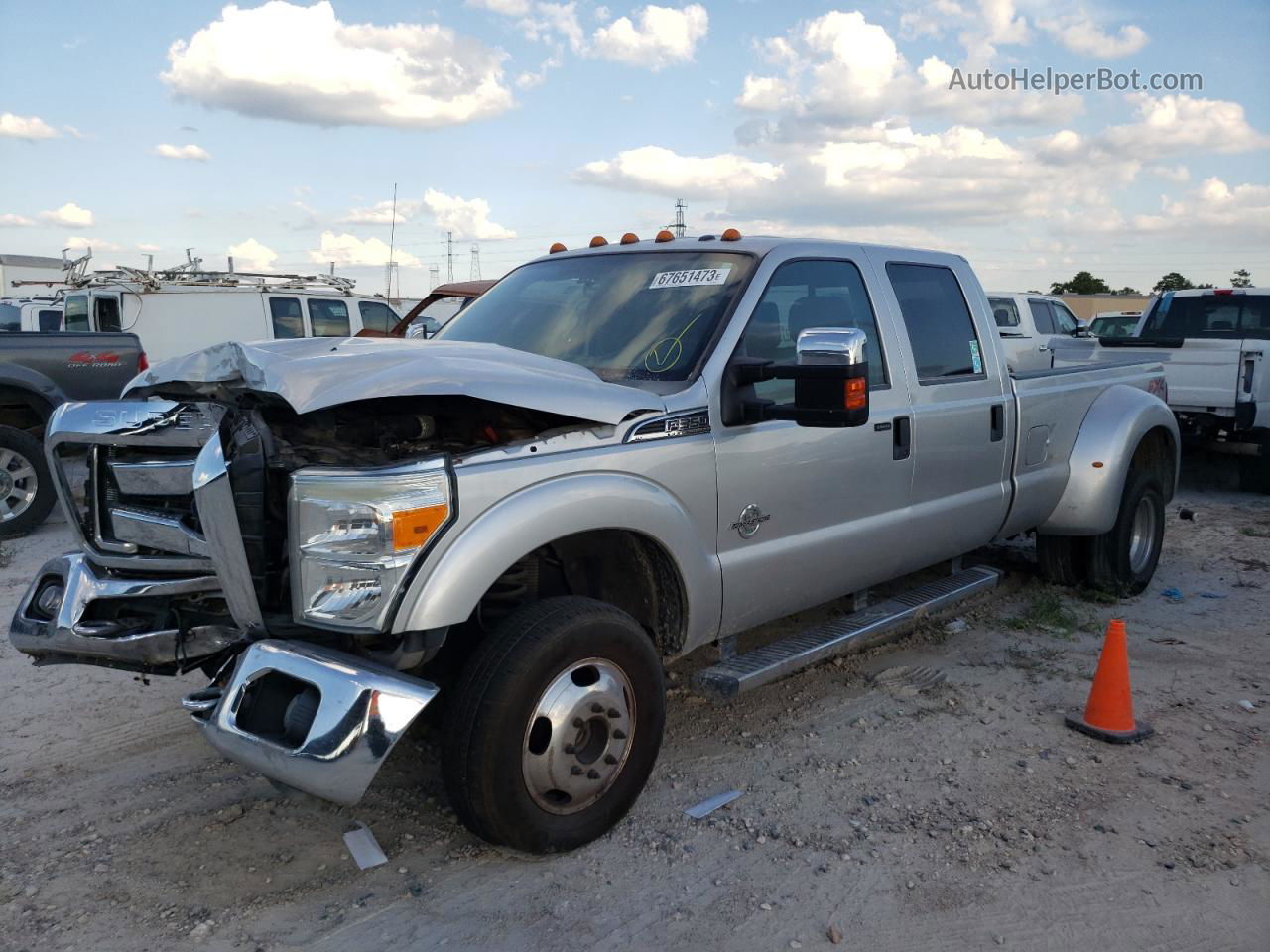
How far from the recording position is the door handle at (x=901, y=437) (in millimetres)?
4484

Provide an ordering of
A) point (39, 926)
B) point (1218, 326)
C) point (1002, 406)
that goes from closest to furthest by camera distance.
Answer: point (39, 926)
point (1002, 406)
point (1218, 326)

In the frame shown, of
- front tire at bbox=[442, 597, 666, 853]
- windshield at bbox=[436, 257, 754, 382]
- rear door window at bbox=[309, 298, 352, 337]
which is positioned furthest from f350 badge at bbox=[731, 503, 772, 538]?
rear door window at bbox=[309, 298, 352, 337]

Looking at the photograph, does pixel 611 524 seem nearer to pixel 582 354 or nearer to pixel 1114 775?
pixel 582 354

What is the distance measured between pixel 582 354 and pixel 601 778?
162cm

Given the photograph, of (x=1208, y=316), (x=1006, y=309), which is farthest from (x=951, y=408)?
(x=1006, y=309)

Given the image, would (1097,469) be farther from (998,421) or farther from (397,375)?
(397,375)

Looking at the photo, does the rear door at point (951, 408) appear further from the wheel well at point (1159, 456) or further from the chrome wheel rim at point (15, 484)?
the chrome wheel rim at point (15, 484)

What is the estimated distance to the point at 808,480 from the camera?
13.3 ft

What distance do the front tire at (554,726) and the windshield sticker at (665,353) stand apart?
38.1 inches

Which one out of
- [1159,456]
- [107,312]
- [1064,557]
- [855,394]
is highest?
[107,312]

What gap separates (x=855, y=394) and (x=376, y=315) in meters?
13.2

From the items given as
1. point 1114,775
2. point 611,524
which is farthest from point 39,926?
point 1114,775

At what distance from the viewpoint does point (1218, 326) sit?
37.0ft

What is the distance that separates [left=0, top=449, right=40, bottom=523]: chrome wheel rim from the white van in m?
5.30
